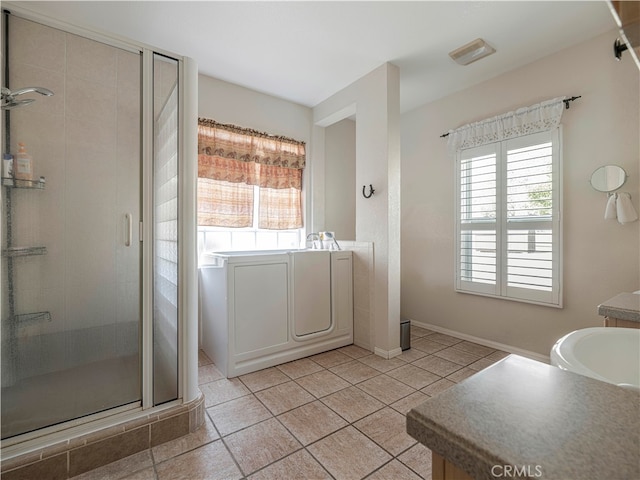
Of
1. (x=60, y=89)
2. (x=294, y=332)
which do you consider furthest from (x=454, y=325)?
(x=60, y=89)

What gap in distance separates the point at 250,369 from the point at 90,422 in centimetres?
114

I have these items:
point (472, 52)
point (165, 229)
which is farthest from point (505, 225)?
point (165, 229)

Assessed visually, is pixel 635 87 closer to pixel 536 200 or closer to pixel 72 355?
pixel 536 200

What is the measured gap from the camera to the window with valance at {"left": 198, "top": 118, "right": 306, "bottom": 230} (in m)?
2.97

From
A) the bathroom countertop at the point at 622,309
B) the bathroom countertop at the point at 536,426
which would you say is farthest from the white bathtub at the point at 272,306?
the bathroom countertop at the point at 536,426

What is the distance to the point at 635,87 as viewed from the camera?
7.18 ft

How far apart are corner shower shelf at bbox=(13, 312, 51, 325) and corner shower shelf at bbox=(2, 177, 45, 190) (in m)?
0.62

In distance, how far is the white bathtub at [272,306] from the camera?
2.42 m

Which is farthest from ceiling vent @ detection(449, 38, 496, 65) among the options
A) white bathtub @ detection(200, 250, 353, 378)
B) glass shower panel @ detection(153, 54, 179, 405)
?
glass shower panel @ detection(153, 54, 179, 405)

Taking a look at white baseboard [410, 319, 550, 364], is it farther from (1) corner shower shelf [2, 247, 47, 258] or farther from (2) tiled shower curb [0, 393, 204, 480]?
(1) corner shower shelf [2, 247, 47, 258]

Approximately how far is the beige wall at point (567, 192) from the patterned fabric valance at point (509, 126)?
10cm

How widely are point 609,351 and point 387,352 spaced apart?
6.43 feet

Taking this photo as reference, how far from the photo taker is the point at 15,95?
147cm

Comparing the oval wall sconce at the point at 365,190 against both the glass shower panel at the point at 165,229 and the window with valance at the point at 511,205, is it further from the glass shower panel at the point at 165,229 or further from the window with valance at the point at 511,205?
the glass shower panel at the point at 165,229
